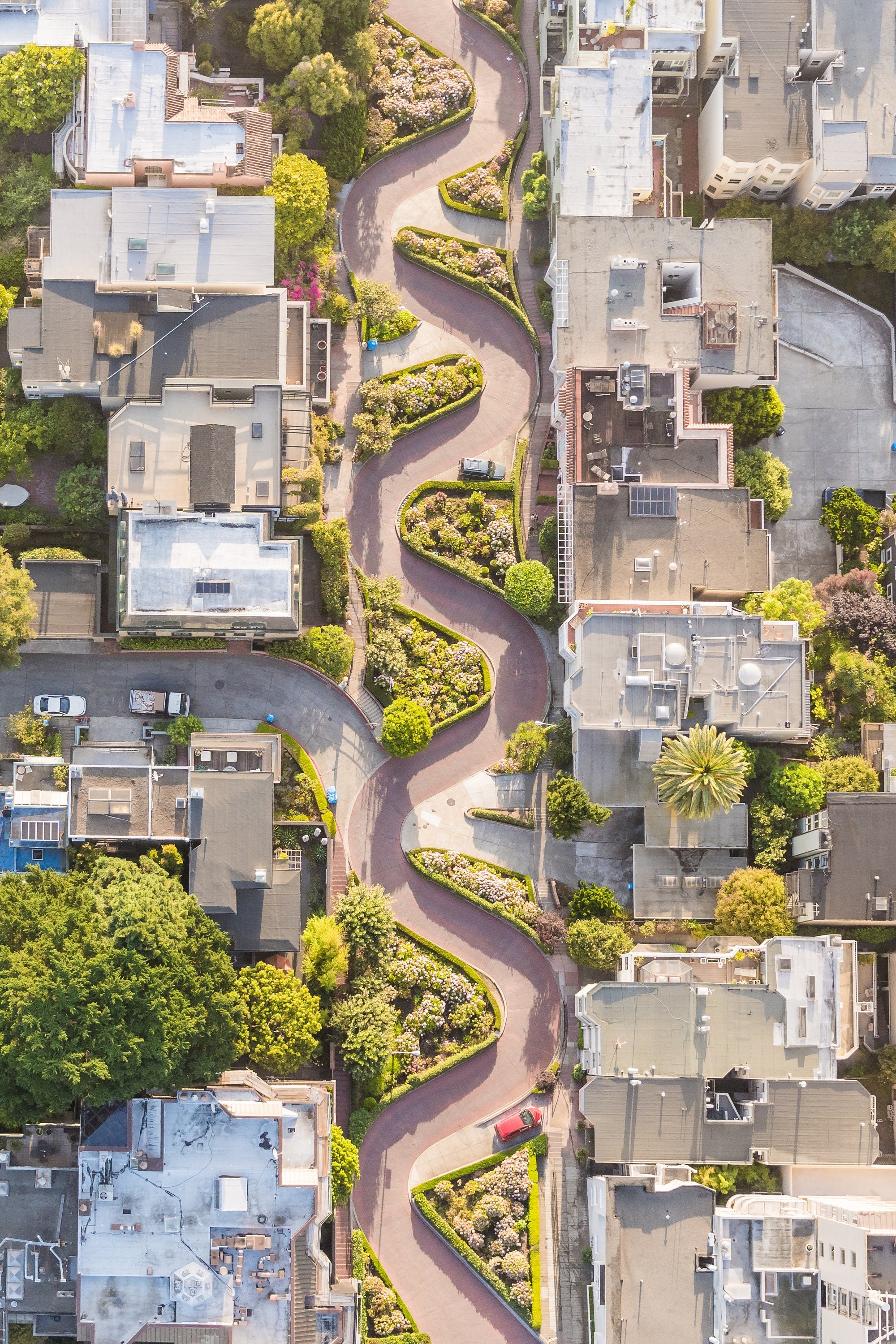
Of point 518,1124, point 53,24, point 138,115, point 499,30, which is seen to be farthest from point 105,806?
point 499,30

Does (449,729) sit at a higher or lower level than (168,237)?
lower

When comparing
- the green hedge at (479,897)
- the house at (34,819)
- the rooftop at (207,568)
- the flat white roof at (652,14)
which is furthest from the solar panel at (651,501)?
the house at (34,819)

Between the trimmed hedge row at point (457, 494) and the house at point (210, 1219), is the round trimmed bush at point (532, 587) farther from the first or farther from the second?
the house at point (210, 1219)

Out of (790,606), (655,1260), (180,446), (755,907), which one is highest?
(180,446)

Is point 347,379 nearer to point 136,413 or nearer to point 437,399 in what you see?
point 437,399

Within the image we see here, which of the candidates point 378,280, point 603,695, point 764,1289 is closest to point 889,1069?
point 764,1289

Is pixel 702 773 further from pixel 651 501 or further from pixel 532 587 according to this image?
pixel 651 501
